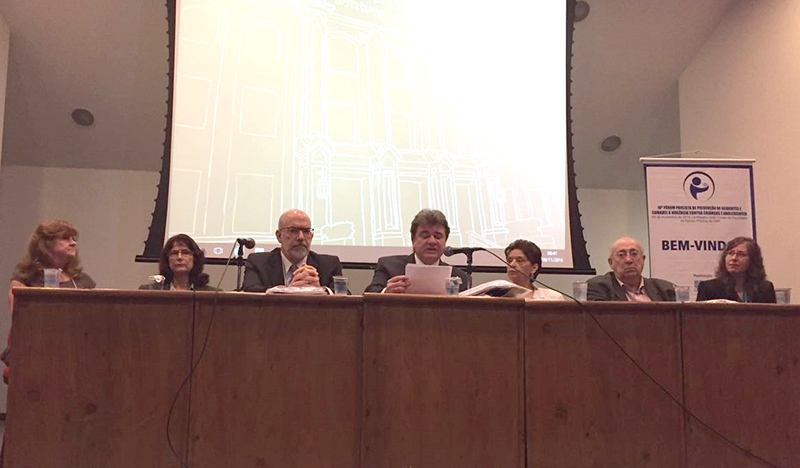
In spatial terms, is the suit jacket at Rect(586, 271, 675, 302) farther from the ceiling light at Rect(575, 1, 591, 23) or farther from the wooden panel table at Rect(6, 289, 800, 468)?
the ceiling light at Rect(575, 1, 591, 23)

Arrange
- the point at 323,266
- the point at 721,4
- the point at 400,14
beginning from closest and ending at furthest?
1. the point at 323,266
2. the point at 400,14
3. the point at 721,4

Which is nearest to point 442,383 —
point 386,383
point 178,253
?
point 386,383

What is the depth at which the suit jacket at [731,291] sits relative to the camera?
360 centimetres

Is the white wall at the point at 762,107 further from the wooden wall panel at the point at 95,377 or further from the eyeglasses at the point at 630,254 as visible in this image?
the wooden wall panel at the point at 95,377

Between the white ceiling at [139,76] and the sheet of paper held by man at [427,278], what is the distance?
341 cm

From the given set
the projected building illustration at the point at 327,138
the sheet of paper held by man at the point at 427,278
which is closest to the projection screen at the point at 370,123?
the projected building illustration at the point at 327,138

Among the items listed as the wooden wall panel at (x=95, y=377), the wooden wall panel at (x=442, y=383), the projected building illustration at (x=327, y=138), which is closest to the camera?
the wooden wall panel at (x=95, y=377)

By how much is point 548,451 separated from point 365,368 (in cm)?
62

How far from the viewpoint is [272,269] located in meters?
3.51

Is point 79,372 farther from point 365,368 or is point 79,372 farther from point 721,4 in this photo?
point 721,4

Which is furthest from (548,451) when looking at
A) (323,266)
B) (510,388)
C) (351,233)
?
(351,233)

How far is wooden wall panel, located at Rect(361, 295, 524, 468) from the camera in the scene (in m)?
2.16

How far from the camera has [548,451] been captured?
7.21 ft

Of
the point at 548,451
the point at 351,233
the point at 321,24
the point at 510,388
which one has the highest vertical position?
the point at 321,24
